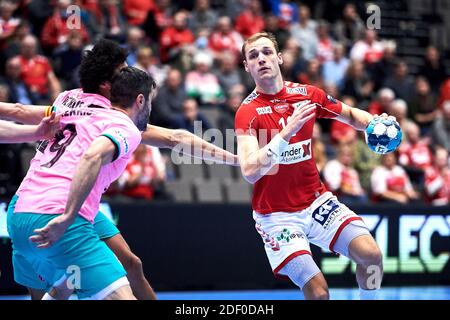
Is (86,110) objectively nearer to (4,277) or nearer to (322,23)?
(4,277)

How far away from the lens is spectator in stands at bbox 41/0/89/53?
523 inches

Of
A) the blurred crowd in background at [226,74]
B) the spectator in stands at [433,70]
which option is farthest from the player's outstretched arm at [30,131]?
the spectator in stands at [433,70]

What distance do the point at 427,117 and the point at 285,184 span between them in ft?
32.9

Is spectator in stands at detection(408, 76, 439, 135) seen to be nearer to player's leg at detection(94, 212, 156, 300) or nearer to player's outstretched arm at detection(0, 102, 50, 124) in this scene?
player's leg at detection(94, 212, 156, 300)

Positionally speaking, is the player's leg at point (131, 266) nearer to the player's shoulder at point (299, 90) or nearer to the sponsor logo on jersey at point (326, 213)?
the sponsor logo on jersey at point (326, 213)

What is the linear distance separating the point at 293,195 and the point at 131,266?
1.38 meters

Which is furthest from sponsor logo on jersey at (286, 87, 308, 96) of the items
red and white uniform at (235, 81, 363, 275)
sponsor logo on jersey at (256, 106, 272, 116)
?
sponsor logo on jersey at (256, 106, 272, 116)

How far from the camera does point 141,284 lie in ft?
21.5

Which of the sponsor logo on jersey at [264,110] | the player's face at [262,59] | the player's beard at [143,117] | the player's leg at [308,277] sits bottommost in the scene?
the player's leg at [308,277]

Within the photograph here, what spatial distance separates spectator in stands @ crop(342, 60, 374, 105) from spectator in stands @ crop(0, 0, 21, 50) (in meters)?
6.04

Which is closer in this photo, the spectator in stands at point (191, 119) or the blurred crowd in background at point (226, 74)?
the blurred crowd in background at point (226, 74)

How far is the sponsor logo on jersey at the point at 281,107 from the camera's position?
6820 millimetres

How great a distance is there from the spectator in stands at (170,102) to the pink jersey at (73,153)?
7386 mm

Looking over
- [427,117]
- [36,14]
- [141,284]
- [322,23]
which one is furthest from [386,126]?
[322,23]
